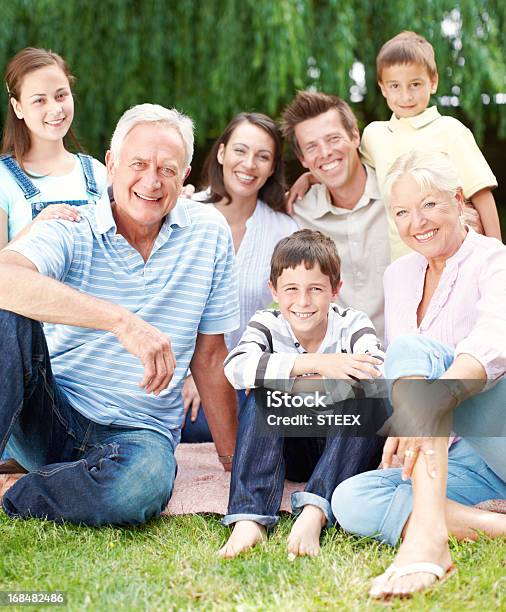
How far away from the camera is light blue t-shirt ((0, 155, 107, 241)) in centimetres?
295

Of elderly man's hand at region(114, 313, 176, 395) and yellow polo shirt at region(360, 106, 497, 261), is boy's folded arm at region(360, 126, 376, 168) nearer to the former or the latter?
yellow polo shirt at region(360, 106, 497, 261)

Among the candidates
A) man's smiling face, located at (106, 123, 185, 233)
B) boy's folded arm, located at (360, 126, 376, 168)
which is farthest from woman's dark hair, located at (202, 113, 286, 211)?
man's smiling face, located at (106, 123, 185, 233)

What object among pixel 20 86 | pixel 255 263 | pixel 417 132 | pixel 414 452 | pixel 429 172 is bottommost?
pixel 414 452

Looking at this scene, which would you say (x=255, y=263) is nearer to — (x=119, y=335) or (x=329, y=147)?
(x=329, y=147)

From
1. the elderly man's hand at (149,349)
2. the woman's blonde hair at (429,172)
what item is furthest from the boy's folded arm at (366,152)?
the elderly man's hand at (149,349)

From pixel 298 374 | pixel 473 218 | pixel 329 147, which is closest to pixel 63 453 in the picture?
pixel 298 374

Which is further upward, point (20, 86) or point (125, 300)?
point (20, 86)

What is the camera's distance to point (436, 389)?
79.6 inches

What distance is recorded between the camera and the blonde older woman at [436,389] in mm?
1964

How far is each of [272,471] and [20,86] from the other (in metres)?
1.69

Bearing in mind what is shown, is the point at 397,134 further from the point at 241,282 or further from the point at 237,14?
the point at 237,14

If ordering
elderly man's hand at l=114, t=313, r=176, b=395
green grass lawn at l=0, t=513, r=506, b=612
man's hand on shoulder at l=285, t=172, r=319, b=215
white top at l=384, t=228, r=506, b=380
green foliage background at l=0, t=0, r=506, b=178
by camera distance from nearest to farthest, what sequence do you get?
green grass lawn at l=0, t=513, r=506, b=612 < white top at l=384, t=228, r=506, b=380 < elderly man's hand at l=114, t=313, r=176, b=395 < man's hand on shoulder at l=285, t=172, r=319, b=215 < green foliage background at l=0, t=0, r=506, b=178

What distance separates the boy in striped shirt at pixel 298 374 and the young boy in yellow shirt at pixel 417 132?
770mm

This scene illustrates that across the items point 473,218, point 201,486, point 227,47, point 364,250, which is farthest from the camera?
point 227,47
